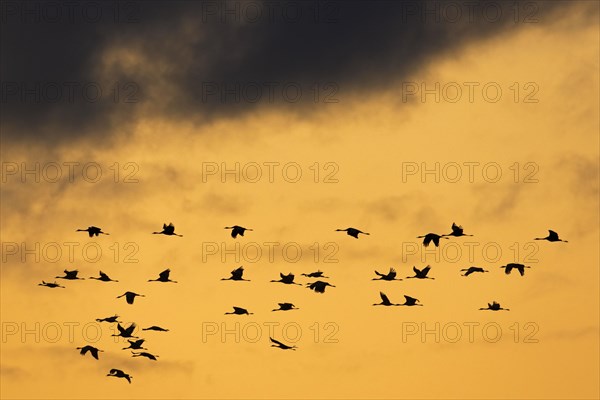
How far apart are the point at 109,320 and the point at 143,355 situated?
435 cm

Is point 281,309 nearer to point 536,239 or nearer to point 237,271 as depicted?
point 237,271

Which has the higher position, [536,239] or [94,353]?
[536,239]

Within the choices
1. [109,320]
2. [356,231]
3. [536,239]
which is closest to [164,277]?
[109,320]

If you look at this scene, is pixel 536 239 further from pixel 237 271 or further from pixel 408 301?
pixel 237 271

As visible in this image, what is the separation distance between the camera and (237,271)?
7195 inches

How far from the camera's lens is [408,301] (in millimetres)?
185875

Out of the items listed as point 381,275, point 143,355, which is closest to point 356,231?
point 381,275

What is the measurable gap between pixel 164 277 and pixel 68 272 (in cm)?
859

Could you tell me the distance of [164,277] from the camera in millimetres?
182375

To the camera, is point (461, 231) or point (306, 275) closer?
point (461, 231)

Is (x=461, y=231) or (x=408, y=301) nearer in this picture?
(x=461, y=231)

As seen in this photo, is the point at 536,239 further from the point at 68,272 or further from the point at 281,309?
the point at 68,272

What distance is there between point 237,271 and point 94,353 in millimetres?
15096

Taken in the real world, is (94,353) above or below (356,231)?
below
